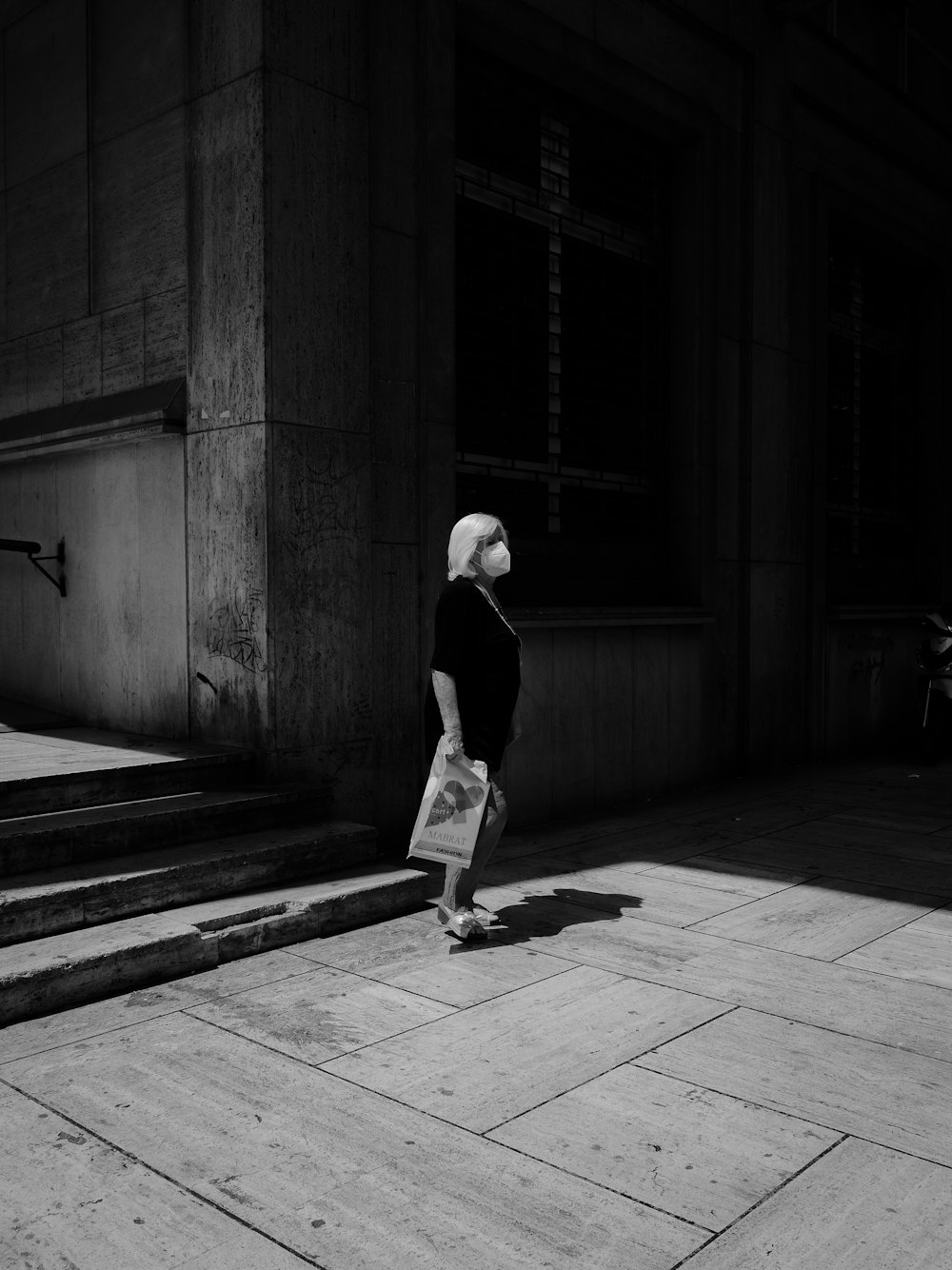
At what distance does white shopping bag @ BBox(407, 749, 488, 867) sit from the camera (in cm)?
486

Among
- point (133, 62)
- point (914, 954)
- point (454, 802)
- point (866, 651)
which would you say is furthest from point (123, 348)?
point (866, 651)

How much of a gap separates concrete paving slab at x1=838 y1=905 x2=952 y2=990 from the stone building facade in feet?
9.10

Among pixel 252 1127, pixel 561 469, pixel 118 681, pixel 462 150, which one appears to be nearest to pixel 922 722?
pixel 561 469

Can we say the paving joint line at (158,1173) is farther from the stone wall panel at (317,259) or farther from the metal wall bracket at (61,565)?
the metal wall bracket at (61,565)

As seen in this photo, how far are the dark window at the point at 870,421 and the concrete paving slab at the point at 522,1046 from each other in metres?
8.02

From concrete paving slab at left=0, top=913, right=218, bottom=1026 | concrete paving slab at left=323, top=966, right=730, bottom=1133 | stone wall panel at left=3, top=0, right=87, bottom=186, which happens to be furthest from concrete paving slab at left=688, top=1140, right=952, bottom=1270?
stone wall panel at left=3, top=0, right=87, bottom=186

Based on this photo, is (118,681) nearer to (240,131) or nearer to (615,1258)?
(240,131)

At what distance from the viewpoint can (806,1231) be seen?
2.84m

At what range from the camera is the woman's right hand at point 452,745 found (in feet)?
16.1

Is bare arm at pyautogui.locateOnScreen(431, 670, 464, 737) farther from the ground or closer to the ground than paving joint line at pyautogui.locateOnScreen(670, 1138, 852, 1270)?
farther from the ground

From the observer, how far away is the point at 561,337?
27.8ft

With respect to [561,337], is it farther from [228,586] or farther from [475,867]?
[475,867]

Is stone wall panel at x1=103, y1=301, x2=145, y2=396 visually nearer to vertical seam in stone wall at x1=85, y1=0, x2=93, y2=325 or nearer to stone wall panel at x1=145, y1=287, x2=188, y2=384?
stone wall panel at x1=145, y1=287, x2=188, y2=384

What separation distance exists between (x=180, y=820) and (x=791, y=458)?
6738 mm
